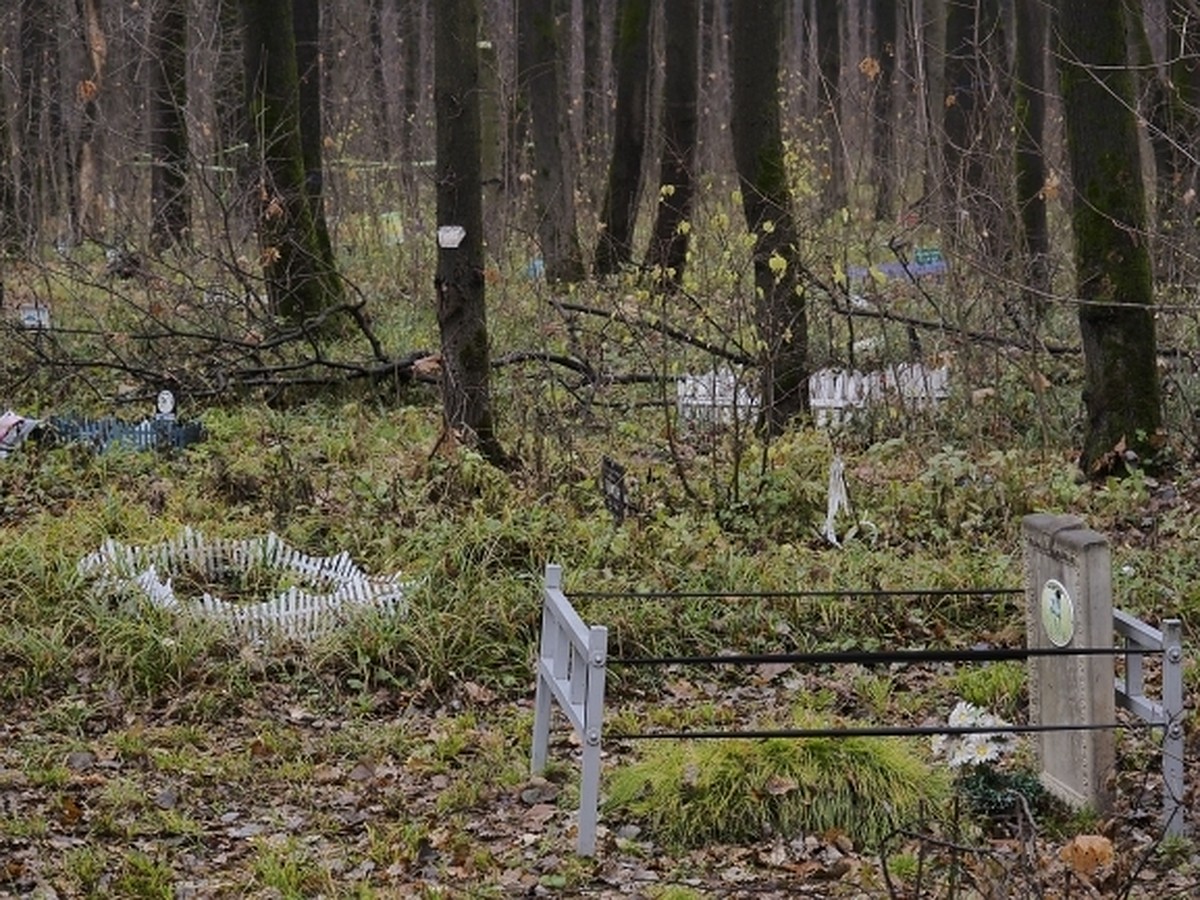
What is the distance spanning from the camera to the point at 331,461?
1094 cm

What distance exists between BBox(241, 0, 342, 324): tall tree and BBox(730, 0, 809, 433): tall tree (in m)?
3.99

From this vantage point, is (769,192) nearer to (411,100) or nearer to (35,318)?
(35,318)

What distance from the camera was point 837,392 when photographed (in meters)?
12.3

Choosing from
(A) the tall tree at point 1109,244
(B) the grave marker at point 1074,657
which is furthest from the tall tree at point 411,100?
(B) the grave marker at point 1074,657

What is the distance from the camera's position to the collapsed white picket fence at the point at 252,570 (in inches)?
327

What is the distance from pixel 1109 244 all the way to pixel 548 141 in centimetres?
Answer: 978

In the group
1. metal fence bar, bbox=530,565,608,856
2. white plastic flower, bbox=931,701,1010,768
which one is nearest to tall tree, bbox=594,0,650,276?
metal fence bar, bbox=530,565,608,856

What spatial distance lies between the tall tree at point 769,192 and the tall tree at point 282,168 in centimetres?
399

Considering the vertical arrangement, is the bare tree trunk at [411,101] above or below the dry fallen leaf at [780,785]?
above

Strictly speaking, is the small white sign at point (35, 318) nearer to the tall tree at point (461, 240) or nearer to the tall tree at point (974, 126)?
the tall tree at point (461, 240)

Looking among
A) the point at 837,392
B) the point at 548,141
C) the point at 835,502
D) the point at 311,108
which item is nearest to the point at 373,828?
the point at 835,502

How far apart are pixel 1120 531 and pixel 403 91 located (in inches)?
854

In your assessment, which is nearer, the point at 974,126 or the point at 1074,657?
the point at 1074,657

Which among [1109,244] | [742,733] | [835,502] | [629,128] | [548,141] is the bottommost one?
[742,733]
